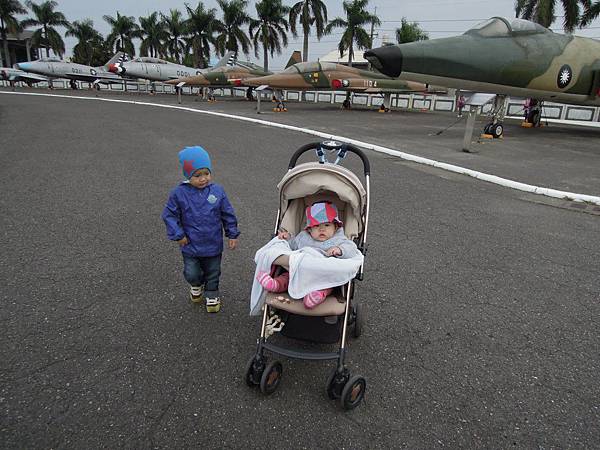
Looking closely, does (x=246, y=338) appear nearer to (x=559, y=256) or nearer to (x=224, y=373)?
(x=224, y=373)

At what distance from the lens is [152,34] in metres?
54.9

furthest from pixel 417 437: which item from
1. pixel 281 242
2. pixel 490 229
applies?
pixel 490 229

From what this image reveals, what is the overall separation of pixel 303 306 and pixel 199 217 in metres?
1.24

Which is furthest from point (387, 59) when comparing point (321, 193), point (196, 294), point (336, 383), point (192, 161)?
point (336, 383)

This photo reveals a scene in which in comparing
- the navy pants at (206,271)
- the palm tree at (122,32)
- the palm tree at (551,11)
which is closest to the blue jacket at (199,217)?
the navy pants at (206,271)

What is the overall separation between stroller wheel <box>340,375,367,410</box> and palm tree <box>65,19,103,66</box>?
228 feet

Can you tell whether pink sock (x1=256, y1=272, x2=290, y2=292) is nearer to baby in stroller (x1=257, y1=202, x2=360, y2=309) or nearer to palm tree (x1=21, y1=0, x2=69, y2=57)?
baby in stroller (x1=257, y1=202, x2=360, y2=309)

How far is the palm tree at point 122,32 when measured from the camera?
55875 millimetres

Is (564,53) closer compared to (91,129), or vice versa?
(564,53)

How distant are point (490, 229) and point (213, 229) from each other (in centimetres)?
410

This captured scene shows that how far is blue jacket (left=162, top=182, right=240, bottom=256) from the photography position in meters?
3.09

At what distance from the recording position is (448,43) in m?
11.4

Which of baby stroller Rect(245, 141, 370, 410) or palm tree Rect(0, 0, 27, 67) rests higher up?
palm tree Rect(0, 0, 27, 67)

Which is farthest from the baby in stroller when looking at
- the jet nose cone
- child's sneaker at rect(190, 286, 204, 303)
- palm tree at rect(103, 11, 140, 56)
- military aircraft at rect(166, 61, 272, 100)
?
palm tree at rect(103, 11, 140, 56)
